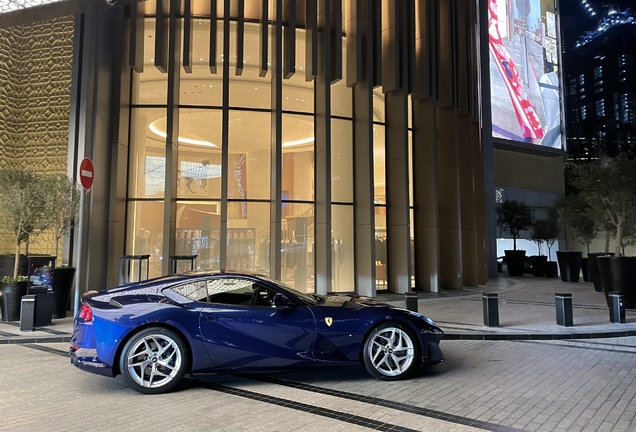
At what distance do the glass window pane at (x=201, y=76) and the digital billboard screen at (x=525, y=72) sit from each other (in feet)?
76.4

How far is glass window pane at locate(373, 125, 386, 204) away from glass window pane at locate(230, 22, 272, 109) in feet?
13.3

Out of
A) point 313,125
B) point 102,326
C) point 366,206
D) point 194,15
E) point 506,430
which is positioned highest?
point 194,15

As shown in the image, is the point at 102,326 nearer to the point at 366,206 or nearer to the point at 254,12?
the point at 366,206

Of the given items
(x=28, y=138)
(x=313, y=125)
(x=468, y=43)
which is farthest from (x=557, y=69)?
(x=28, y=138)

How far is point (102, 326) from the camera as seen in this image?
15.8 ft

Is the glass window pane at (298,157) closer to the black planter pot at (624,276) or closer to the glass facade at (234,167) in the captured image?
the glass facade at (234,167)

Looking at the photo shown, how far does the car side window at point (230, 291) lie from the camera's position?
5233 mm

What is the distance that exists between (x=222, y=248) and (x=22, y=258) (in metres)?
5.15

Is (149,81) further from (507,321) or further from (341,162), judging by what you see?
(507,321)

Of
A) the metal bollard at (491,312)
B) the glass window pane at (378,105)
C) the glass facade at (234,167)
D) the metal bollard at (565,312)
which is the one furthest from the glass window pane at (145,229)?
the metal bollard at (565,312)

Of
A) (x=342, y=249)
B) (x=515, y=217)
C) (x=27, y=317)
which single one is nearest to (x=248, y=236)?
(x=342, y=249)

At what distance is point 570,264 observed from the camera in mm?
21094

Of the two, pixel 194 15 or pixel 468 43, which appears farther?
pixel 468 43

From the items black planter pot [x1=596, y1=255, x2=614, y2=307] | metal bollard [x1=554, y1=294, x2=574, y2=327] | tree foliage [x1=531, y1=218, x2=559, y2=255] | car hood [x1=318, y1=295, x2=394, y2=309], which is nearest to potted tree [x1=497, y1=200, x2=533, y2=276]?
tree foliage [x1=531, y1=218, x2=559, y2=255]
